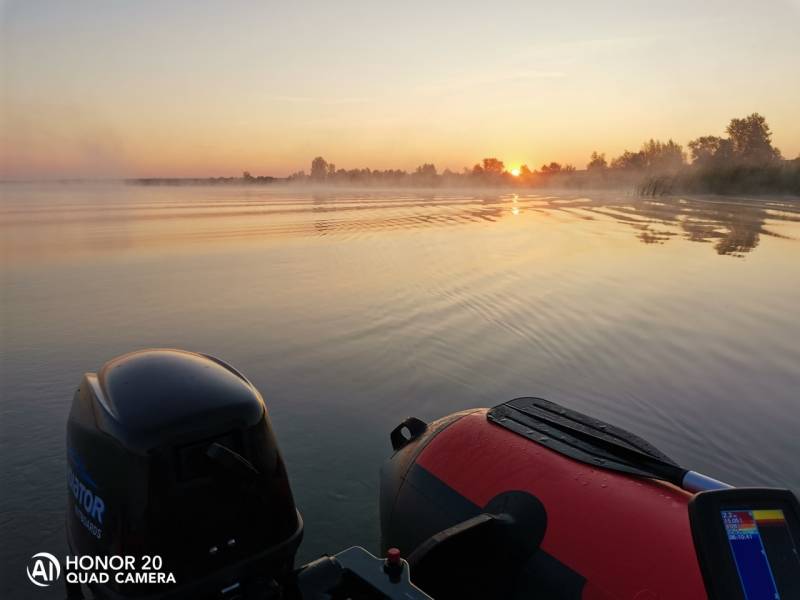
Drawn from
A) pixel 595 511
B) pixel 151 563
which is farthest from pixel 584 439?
pixel 151 563

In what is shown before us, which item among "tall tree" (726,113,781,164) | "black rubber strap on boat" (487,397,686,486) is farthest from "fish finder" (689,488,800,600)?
"tall tree" (726,113,781,164)

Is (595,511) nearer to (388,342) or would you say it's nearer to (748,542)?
(748,542)

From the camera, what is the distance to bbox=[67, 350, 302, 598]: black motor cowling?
200 centimetres

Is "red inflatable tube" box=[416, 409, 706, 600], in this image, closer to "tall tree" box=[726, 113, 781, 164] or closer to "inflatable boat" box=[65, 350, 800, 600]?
"inflatable boat" box=[65, 350, 800, 600]

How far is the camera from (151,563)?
1.98 meters

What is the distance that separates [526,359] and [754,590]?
17.2ft

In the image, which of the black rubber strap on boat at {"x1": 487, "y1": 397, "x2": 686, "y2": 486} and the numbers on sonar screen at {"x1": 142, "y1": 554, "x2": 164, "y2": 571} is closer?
the numbers on sonar screen at {"x1": 142, "y1": 554, "x2": 164, "y2": 571}

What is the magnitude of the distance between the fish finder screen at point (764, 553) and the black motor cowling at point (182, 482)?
145cm

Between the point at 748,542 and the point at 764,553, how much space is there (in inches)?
1.9

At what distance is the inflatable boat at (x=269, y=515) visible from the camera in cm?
196

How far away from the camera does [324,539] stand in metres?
3.50

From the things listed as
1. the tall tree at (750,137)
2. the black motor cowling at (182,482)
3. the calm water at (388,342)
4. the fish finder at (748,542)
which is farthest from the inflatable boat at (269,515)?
the tall tree at (750,137)

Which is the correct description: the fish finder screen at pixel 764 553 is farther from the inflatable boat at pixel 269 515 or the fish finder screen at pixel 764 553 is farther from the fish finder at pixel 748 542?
the inflatable boat at pixel 269 515

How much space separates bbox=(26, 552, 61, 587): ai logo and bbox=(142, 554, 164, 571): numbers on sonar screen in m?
1.55
